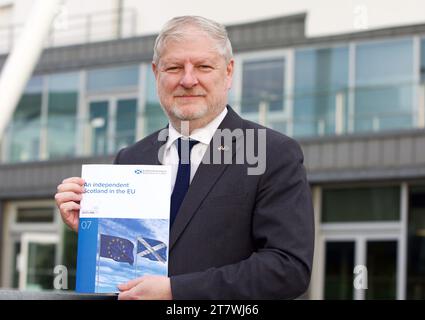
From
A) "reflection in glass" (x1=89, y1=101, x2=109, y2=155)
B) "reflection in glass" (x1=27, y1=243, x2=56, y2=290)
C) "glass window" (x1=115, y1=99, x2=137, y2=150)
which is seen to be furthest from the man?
"reflection in glass" (x1=27, y1=243, x2=56, y2=290)

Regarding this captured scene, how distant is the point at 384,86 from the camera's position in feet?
57.6

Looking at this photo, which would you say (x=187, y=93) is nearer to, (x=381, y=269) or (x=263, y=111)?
(x=381, y=269)

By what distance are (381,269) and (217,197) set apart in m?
15.1

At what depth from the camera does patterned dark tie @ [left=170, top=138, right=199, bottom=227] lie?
8.26 ft

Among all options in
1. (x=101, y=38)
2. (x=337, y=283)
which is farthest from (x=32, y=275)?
(x=337, y=283)

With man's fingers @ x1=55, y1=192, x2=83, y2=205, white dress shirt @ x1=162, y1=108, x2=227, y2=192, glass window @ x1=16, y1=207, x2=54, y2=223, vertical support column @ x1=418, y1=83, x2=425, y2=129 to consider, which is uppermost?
vertical support column @ x1=418, y1=83, x2=425, y2=129

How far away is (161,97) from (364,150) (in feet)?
49.8

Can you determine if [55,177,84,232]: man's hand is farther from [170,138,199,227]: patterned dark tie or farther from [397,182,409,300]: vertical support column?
[397,182,409,300]: vertical support column

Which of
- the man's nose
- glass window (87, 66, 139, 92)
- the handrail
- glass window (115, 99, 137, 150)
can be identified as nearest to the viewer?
the handrail

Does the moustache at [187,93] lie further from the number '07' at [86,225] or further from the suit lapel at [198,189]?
the number '07' at [86,225]

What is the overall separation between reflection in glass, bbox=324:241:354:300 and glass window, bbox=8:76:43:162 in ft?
20.5

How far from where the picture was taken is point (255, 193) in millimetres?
2506

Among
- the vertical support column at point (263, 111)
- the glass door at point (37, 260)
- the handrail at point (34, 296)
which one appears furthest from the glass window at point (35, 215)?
the handrail at point (34, 296)

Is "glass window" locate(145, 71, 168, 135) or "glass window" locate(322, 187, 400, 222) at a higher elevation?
"glass window" locate(145, 71, 168, 135)
